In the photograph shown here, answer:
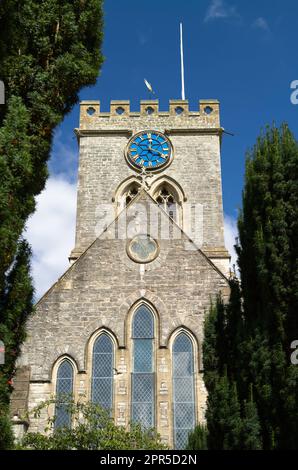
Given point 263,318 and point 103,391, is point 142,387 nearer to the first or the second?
point 103,391

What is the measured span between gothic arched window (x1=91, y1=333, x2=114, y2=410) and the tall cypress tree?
4.62m

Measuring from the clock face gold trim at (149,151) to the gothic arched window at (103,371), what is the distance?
13.7m

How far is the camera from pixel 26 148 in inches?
414

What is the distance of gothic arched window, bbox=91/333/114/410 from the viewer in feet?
48.5

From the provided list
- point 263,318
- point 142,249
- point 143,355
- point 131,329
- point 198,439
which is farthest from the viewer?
point 142,249

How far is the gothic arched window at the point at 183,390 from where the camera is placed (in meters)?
14.4

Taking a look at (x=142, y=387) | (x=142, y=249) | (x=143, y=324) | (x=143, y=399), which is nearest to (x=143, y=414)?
(x=143, y=399)

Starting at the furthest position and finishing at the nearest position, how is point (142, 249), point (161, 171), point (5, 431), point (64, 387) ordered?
point (161, 171) → point (142, 249) → point (64, 387) → point (5, 431)

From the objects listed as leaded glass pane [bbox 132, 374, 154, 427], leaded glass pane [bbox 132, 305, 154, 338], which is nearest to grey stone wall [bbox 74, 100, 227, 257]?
leaded glass pane [bbox 132, 305, 154, 338]

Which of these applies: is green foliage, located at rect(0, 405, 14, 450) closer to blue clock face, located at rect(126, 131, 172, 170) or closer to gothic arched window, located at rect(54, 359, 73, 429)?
gothic arched window, located at rect(54, 359, 73, 429)

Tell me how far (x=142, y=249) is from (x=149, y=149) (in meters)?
12.6

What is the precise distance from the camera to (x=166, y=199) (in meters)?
27.5

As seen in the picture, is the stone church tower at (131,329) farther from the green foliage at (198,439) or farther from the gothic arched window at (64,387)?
the green foliage at (198,439)

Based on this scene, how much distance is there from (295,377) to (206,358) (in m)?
2.75
